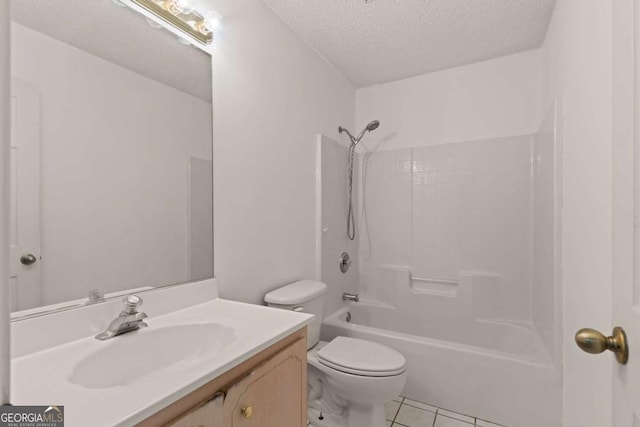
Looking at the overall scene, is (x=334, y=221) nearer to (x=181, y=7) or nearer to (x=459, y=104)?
(x=459, y=104)

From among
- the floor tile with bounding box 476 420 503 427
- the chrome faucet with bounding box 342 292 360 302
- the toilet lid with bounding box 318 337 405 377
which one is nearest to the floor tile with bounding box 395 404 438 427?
the floor tile with bounding box 476 420 503 427

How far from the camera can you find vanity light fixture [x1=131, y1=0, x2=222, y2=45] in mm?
1127

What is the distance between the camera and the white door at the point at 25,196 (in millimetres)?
772

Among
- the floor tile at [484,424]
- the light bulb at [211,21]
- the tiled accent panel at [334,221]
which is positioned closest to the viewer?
the light bulb at [211,21]

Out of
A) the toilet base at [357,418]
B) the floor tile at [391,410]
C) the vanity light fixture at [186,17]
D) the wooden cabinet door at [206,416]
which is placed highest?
the vanity light fixture at [186,17]

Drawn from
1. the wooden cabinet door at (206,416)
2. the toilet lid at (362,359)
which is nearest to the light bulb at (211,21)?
the wooden cabinet door at (206,416)

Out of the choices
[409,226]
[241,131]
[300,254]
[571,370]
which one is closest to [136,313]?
[241,131]

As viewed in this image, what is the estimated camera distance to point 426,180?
8.09 ft

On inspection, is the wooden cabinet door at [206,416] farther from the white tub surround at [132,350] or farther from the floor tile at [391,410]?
the floor tile at [391,410]

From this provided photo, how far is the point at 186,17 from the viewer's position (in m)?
1.23

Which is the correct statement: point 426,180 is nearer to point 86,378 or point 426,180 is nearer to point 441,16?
point 441,16

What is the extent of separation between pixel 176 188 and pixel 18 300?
1.87ft

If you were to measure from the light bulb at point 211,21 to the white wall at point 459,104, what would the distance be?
5.43ft

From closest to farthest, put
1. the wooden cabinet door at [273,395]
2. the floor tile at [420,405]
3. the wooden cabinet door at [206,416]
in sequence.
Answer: the wooden cabinet door at [206,416], the wooden cabinet door at [273,395], the floor tile at [420,405]
